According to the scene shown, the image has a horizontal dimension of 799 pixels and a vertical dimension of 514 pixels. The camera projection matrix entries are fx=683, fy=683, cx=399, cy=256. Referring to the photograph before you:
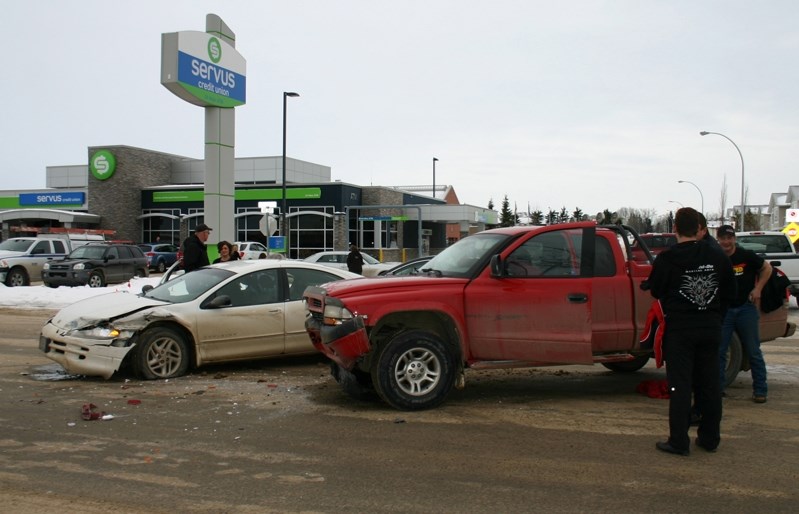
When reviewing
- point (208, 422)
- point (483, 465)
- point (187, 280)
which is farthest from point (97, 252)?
point (483, 465)

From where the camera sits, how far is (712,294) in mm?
5355

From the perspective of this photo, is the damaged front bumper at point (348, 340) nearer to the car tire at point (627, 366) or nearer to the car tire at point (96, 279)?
the car tire at point (627, 366)

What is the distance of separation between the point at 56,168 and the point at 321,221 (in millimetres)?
33473

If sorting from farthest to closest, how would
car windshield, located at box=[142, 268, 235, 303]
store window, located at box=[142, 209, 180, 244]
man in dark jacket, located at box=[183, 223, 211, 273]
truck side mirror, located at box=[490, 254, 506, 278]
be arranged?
store window, located at box=[142, 209, 180, 244]
man in dark jacket, located at box=[183, 223, 211, 273]
car windshield, located at box=[142, 268, 235, 303]
truck side mirror, located at box=[490, 254, 506, 278]

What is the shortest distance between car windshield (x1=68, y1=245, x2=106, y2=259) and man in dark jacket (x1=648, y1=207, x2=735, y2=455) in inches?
879

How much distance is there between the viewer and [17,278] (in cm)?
2411

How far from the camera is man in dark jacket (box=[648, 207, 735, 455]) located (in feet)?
17.6

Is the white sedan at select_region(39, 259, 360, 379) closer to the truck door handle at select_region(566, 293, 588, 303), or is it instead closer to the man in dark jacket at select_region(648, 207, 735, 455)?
the truck door handle at select_region(566, 293, 588, 303)

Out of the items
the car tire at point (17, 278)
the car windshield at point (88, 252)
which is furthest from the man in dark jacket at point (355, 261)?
the car tire at point (17, 278)

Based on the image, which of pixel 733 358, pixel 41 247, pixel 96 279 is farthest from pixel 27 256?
pixel 733 358

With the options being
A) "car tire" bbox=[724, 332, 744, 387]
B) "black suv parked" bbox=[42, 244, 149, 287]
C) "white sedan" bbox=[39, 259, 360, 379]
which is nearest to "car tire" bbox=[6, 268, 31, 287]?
"black suv parked" bbox=[42, 244, 149, 287]

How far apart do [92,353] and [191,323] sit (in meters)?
1.12

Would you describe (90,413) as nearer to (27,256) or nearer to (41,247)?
(27,256)

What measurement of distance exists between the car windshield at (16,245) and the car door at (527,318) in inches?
930
